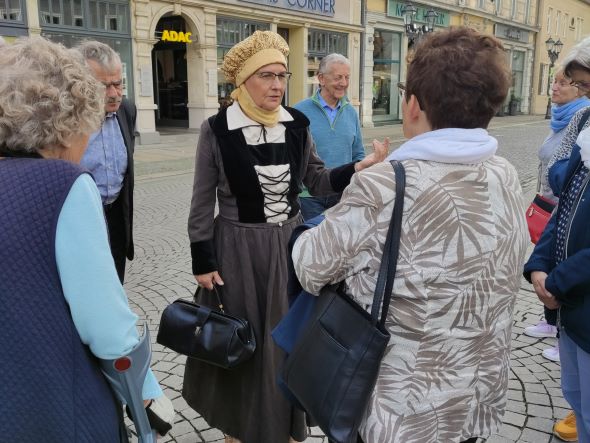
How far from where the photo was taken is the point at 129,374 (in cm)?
153

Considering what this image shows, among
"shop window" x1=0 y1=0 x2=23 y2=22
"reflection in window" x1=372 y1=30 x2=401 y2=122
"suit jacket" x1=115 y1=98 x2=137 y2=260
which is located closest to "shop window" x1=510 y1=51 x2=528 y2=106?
"reflection in window" x1=372 y1=30 x2=401 y2=122

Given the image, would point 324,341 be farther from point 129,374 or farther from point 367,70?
point 367,70

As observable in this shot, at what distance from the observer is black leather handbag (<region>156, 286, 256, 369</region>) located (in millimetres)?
2383

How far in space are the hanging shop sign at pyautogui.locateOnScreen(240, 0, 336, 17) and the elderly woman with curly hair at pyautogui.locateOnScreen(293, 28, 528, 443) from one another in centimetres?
1728

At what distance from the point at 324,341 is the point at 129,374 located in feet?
1.83

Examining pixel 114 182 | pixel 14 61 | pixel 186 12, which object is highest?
pixel 186 12

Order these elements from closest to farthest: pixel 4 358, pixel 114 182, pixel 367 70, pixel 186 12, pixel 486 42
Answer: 1. pixel 4 358
2. pixel 486 42
3. pixel 114 182
4. pixel 186 12
5. pixel 367 70

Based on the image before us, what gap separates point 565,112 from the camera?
380 cm

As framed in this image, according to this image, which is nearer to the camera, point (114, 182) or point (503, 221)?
point (503, 221)

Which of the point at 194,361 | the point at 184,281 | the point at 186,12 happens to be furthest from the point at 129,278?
the point at 186,12

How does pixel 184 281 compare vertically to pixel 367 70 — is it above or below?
below

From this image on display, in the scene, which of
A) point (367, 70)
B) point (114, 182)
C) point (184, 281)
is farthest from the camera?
point (367, 70)

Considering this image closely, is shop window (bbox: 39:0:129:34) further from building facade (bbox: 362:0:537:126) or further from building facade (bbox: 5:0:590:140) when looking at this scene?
building facade (bbox: 362:0:537:126)

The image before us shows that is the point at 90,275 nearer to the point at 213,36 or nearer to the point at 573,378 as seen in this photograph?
the point at 573,378
